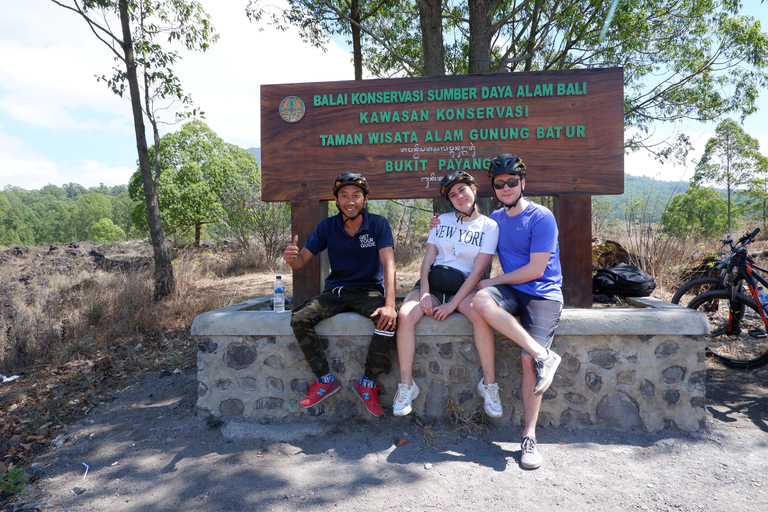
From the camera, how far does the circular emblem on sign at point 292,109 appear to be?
163 inches

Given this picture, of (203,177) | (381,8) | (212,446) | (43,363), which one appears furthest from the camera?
(203,177)

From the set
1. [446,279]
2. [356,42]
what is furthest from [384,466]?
[356,42]

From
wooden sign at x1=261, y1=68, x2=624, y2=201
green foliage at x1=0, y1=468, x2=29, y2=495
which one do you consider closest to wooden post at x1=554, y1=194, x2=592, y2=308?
wooden sign at x1=261, y1=68, x2=624, y2=201

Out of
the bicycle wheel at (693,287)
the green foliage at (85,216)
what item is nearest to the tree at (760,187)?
the bicycle wheel at (693,287)

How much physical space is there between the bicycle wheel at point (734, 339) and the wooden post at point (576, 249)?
142 cm

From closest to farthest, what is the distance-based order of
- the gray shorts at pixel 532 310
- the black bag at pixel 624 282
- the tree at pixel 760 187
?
the gray shorts at pixel 532 310 → the black bag at pixel 624 282 → the tree at pixel 760 187

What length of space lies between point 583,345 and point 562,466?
0.86 m

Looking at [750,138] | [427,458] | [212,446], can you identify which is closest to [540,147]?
[427,458]

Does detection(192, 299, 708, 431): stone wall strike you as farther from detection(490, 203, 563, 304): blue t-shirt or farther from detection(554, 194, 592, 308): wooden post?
detection(554, 194, 592, 308): wooden post

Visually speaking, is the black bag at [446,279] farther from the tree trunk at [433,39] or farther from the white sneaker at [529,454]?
the tree trunk at [433,39]

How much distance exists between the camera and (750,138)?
28.4 meters

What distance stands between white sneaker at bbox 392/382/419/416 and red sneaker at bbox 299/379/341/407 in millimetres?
454

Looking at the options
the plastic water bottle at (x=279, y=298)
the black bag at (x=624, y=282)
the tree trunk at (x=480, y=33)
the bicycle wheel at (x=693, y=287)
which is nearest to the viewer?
the plastic water bottle at (x=279, y=298)

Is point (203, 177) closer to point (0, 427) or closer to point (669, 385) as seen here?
point (0, 427)
